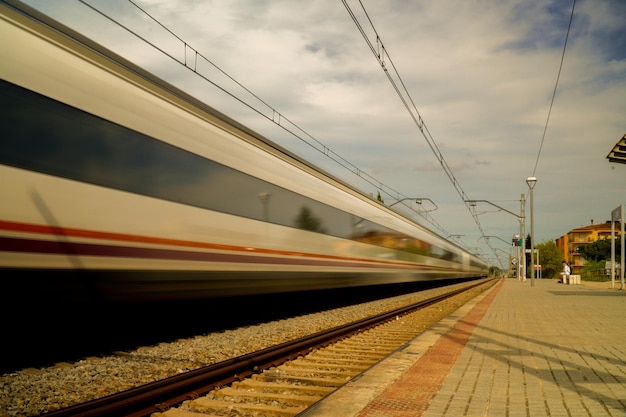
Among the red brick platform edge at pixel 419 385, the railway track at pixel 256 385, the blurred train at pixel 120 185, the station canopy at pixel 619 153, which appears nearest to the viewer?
the red brick platform edge at pixel 419 385

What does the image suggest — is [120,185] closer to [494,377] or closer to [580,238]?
[494,377]

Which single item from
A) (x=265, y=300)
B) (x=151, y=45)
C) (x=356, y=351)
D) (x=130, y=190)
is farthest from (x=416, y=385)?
(x=265, y=300)

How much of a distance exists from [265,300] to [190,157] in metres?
4.70

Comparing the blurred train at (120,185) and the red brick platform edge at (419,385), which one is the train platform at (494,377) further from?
the blurred train at (120,185)

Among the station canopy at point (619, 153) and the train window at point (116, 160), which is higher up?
the station canopy at point (619, 153)

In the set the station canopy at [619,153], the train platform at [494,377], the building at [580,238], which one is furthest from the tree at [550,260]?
the train platform at [494,377]

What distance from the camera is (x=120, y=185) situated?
656 centimetres

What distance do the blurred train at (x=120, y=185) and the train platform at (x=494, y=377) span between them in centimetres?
295

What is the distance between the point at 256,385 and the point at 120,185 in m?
2.79

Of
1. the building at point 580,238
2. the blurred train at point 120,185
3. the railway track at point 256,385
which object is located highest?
the building at point 580,238

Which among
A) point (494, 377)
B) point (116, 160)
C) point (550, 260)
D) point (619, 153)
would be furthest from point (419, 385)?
point (550, 260)

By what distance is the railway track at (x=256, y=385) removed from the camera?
4.38 meters

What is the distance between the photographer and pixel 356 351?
779 centimetres

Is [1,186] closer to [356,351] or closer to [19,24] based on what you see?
[19,24]
